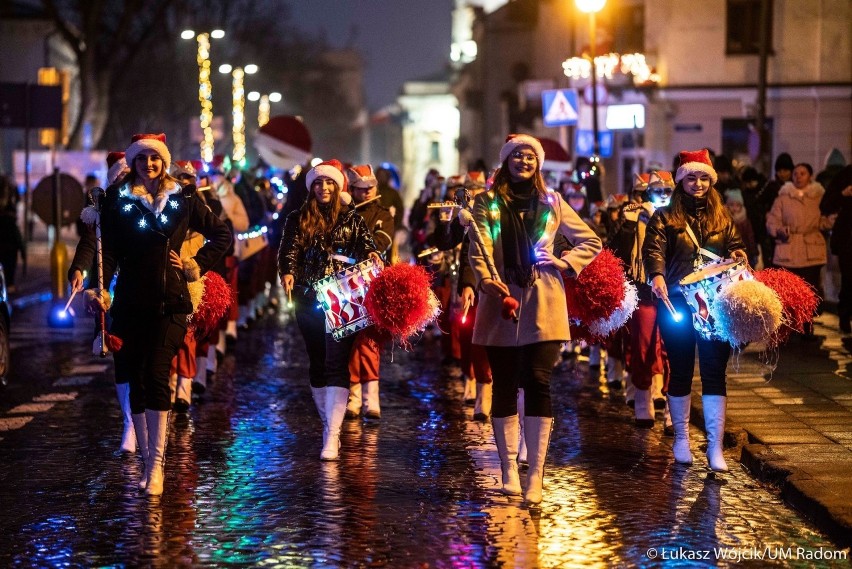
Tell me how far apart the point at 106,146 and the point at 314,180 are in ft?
186

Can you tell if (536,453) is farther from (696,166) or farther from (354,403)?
(354,403)

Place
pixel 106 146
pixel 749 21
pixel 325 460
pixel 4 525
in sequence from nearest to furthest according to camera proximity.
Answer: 1. pixel 4 525
2. pixel 325 460
3. pixel 749 21
4. pixel 106 146

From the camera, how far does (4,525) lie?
8.15 metres

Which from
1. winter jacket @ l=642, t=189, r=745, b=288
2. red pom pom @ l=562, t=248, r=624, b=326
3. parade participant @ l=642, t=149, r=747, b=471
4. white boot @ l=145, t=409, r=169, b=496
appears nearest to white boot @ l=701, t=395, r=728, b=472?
parade participant @ l=642, t=149, r=747, b=471

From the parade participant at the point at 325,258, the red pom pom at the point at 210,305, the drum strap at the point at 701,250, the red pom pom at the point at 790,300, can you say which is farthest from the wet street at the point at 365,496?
the drum strap at the point at 701,250

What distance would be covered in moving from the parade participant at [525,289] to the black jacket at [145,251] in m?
1.74

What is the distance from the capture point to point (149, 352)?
8953mm

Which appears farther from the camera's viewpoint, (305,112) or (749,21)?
(305,112)

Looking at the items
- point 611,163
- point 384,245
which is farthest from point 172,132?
point 384,245

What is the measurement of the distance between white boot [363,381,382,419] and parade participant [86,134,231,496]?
11.3ft

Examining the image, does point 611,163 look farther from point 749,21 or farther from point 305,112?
point 305,112

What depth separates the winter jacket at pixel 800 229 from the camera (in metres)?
17.4

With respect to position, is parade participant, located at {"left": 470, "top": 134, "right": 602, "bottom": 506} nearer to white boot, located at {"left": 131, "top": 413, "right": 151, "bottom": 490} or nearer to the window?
white boot, located at {"left": 131, "top": 413, "right": 151, "bottom": 490}

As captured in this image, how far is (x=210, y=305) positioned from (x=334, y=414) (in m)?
1.18
